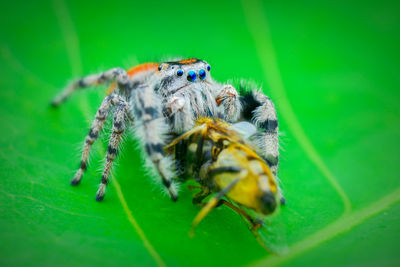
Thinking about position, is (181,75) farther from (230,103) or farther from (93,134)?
(93,134)

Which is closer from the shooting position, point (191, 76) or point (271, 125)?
point (271, 125)

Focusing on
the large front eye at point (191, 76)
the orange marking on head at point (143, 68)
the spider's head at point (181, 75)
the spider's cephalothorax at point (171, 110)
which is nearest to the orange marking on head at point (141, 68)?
the orange marking on head at point (143, 68)

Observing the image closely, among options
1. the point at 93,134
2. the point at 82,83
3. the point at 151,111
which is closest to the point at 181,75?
the point at 151,111

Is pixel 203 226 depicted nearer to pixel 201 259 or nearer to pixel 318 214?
pixel 201 259

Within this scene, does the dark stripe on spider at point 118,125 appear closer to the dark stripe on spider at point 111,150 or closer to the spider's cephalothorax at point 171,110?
the spider's cephalothorax at point 171,110

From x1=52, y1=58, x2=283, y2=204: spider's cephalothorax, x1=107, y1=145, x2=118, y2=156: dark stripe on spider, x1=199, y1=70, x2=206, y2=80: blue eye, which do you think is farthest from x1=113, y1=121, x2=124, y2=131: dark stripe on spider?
x1=199, y1=70, x2=206, y2=80: blue eye

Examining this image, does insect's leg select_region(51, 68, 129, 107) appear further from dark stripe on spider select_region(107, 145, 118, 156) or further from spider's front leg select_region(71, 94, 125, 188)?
dark stripe on spider select_region(107, 145, 118, 156)

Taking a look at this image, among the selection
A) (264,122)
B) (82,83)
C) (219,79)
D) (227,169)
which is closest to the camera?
(227,169)

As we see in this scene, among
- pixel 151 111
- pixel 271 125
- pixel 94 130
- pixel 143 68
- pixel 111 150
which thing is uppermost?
pixel 143 68

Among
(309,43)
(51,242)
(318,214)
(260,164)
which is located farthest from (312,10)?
(51,242)
